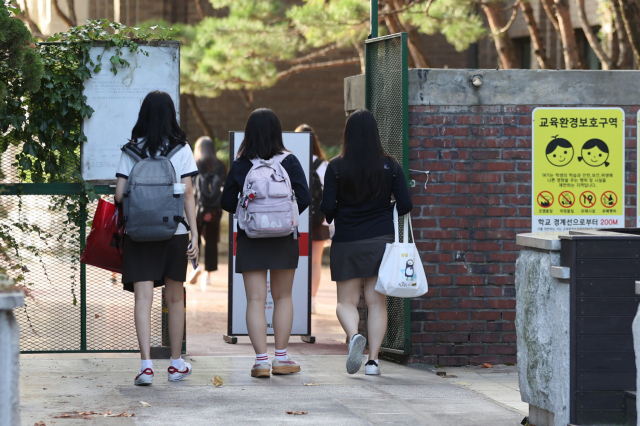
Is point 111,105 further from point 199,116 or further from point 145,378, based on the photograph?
point 199,116

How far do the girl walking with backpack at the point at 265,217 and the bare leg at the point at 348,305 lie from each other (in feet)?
1.21

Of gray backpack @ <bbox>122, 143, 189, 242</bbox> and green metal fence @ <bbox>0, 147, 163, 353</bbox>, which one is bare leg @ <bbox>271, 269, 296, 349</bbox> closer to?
gray backpack @ <bbox>122, 143, 189, 242</bbox>

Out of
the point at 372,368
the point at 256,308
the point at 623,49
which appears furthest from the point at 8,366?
the point at 623,49

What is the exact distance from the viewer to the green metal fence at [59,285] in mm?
6375

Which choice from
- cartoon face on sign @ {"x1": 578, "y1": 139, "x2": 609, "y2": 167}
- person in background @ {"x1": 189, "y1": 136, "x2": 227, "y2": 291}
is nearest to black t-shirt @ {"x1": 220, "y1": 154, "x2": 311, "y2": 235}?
cartoon face on sign @ {"x1": 578, "y1": 139, "x2": 609, "y2": 167}

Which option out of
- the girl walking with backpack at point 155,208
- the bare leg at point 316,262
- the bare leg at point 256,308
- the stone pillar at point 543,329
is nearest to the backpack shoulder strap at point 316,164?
the bare leg at point 316,262

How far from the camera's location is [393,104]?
6.65 metres

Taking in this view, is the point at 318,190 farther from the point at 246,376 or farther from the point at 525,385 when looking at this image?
the point at 525,385

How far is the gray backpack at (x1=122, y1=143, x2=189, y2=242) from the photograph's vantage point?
5.29 m

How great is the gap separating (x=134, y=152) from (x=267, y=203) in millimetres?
876

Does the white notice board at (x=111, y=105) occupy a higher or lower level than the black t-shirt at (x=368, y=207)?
higher

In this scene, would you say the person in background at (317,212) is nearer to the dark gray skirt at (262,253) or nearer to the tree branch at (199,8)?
the dark gray skirt at (262,253)

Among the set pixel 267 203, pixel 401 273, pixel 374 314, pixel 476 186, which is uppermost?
pixel 476 186

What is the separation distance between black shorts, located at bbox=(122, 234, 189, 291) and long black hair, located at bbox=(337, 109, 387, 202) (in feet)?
3.73
